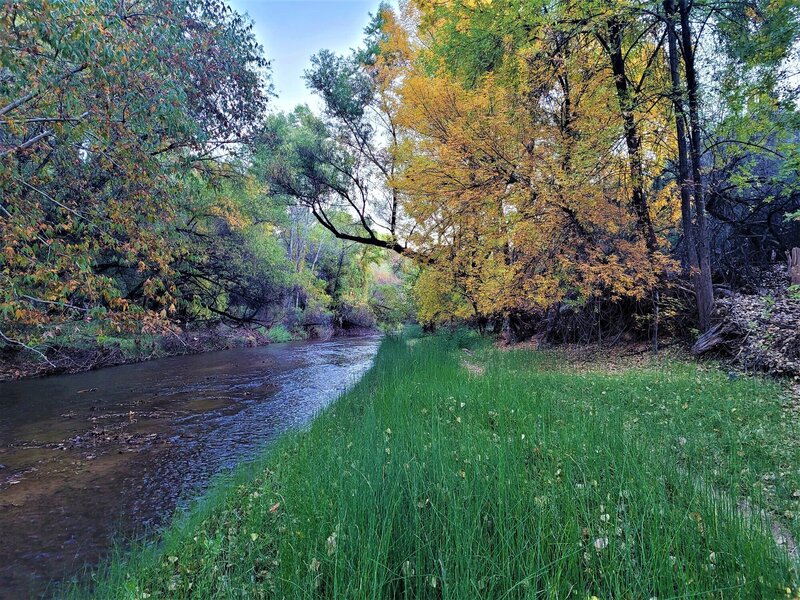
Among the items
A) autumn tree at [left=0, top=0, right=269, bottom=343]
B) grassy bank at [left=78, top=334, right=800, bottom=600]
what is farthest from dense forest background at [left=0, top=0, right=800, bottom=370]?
grassy bank at [left=78, top=334, right=800, bottom=600]

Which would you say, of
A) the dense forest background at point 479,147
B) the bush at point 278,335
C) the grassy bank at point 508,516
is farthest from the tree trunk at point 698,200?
the bush at point 278,335

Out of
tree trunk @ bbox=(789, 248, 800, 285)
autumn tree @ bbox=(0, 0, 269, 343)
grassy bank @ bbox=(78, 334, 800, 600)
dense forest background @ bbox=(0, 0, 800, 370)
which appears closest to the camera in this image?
grassy bank @ bbox=(78, 334, 800, 600)

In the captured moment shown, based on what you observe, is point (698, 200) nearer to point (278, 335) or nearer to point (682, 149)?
point (682, 149)

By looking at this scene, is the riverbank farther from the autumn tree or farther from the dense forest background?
the autumn tree

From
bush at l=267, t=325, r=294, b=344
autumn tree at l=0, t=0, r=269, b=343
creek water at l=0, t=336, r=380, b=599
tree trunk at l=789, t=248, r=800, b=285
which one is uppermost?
autumn tree at l=0, t=0, r=269, b=343

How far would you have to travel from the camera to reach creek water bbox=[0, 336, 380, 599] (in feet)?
11.9

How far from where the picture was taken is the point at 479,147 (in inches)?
348

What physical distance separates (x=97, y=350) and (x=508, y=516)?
58.3 feet

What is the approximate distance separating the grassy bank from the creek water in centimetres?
83

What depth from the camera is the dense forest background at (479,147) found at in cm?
526

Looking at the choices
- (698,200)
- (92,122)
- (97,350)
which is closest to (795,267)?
(698,200)

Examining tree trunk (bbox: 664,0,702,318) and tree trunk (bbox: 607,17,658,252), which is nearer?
tree trunk (bbox: 664,0,702,318)

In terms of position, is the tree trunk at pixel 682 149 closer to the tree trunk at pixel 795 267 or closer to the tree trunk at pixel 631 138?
the tree trunk at pixel 631 138

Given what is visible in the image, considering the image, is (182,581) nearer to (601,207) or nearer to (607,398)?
(607,398)
